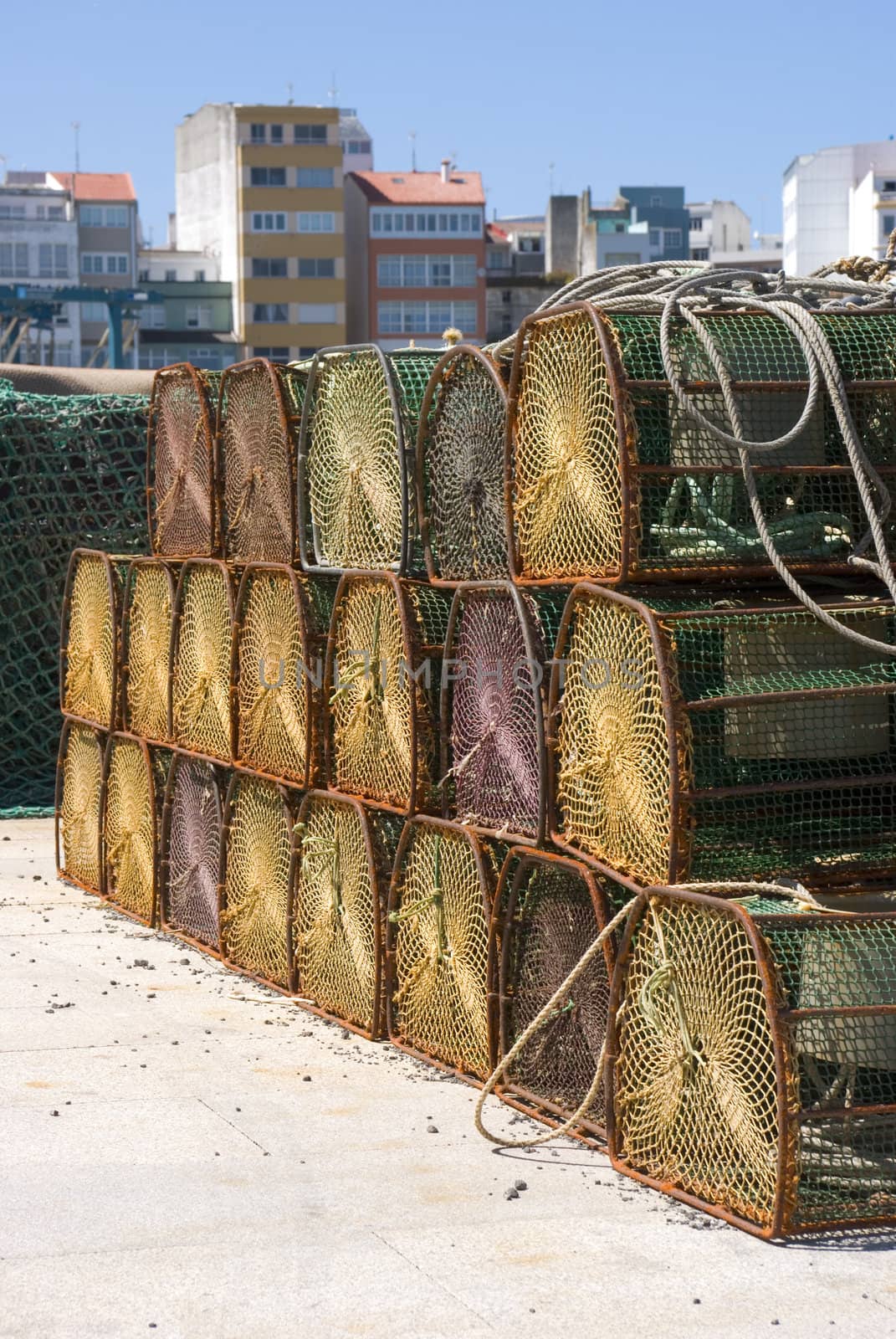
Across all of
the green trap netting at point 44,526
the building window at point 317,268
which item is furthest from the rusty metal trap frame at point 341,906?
the building window at point 317,268

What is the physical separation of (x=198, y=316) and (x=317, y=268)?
17.1ft

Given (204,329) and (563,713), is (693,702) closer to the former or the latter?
(563,713)

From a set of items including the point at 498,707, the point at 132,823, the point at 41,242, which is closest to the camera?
the point at 498,707

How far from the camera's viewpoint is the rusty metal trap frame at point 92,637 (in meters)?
8.48

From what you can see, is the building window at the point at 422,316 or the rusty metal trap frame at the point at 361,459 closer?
the rusty metal trap frame at the point at 361,459

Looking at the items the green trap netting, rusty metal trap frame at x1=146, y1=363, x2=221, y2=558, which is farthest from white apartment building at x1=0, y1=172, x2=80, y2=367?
rusty metal trap frame at x1=146, y1=363, x2=221, y2=558

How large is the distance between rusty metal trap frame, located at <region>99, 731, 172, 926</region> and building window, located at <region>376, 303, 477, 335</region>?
71.5 meters

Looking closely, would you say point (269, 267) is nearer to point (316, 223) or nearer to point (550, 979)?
point (316, 223)

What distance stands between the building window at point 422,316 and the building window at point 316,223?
12.0 feet

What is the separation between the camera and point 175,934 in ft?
26.1

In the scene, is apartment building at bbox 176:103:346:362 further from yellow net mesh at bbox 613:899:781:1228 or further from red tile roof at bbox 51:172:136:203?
yellow net mesh at bbox 613:899:781:1228

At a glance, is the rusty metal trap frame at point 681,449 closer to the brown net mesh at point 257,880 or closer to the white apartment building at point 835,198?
the brown net mesh at point 257,880

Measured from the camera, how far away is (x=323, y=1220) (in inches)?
179

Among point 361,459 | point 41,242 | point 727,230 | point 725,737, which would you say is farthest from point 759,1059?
point 727,230
